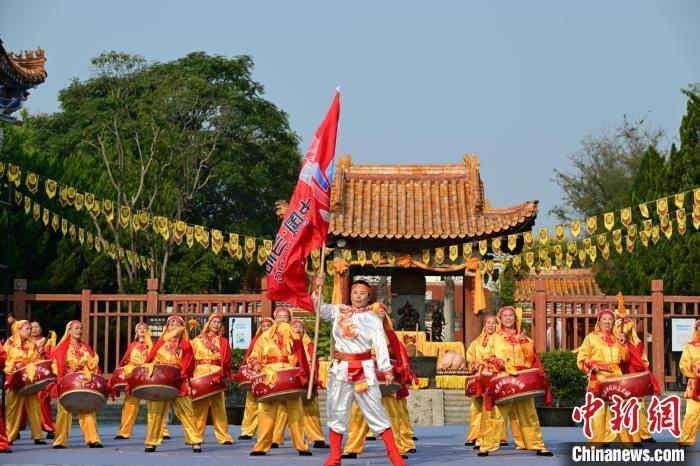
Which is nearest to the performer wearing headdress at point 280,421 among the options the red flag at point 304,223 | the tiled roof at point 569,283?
the red flag at point 304,223

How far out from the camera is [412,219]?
29.0m

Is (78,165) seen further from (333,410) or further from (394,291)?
(333,410)

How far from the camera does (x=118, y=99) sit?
36125mm

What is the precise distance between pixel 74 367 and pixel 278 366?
271cm

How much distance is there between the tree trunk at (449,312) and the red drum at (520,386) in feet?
43.5

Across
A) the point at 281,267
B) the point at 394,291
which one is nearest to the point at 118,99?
the point at 394,291

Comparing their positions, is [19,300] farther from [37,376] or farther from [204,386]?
[204,386]

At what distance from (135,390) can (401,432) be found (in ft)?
10.6

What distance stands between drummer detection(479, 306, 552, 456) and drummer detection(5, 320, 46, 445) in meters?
5.83

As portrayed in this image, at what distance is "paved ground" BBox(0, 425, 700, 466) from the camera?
46.9 feet

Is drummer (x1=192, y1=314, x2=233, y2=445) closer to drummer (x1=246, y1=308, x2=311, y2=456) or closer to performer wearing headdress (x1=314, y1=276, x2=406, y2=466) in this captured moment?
drummer (x1=246, y1=308, x2=311, y2=456)

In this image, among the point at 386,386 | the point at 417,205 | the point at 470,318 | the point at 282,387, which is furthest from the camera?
the point at 417,205

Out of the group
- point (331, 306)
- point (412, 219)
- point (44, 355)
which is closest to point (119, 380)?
point (44, 355)

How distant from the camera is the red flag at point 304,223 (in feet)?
46.7
